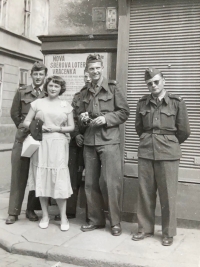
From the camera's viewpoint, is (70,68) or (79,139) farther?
(70,68)

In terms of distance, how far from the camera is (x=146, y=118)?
14.8ft

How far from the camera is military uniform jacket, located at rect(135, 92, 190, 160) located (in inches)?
172

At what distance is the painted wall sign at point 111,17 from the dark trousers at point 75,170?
1864mm

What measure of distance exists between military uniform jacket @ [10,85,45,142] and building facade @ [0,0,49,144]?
11190 millimetres

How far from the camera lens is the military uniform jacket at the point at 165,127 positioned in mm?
4379

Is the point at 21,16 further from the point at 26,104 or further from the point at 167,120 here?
the point at 167,120

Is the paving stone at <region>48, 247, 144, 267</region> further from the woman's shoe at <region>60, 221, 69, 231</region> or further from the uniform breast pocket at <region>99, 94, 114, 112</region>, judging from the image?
the uniform breast pocket at <region>99, 94, 114, 112</region>

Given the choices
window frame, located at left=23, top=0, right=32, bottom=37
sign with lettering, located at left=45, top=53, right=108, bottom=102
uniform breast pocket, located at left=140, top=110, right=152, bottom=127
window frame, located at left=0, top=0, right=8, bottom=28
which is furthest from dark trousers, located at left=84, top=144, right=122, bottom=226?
window frame, located at left=23, top=0, right=32, bottom=37

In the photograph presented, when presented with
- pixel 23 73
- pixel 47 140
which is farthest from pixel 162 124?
pixel 23 73

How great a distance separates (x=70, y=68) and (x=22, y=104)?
1.14 metres

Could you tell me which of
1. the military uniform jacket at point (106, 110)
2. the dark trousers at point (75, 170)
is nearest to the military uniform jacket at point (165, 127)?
the military uniform jacket at point (106, 110)

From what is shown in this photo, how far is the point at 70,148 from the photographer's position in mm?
5332

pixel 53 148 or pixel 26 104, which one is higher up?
pixel 26 104

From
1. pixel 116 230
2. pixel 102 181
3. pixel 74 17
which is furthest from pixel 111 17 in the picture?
pixel 116 230
